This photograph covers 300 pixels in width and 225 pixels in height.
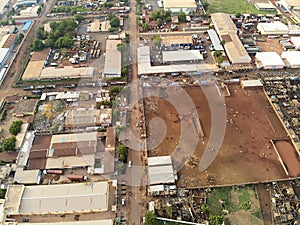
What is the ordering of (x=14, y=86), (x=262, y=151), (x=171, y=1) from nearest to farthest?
(x=262, y=151) → (x=14, y=86) → (x=171, y=1)

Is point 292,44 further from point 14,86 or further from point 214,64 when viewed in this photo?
point 14,86

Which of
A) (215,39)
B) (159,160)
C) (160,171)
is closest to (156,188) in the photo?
(160,171)

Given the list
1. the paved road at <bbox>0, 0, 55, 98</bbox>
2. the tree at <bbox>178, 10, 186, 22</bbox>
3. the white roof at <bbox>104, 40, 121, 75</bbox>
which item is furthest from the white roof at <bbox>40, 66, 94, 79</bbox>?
the tree at <bbox>178, 10, 186, 22</bbox>

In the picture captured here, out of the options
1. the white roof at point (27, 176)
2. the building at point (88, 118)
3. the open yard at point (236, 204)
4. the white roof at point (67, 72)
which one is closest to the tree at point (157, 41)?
the white roof at point (67, 72)

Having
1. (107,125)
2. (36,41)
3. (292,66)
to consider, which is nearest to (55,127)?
(107,125)

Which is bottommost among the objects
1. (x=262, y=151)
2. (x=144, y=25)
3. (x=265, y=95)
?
(x=262, y=151)

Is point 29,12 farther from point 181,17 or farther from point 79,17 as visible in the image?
point 181,17
